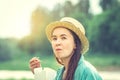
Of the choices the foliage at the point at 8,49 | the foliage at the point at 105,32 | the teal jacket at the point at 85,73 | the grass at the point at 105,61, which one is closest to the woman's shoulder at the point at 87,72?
the teal jacket at the point at 85,73

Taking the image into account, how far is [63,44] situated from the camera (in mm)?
3389

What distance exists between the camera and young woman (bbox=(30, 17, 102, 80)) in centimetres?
333

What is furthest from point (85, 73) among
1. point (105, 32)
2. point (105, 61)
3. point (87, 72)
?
point (105, 32)

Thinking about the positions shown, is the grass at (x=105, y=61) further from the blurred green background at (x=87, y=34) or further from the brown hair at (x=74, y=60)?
the brown hair at (x=74, y=60)

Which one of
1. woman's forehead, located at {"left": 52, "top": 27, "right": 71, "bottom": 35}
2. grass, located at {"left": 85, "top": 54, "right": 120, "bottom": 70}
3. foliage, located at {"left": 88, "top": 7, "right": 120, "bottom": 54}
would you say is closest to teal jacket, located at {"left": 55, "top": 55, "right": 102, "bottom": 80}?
woman's forehead, located at {"left": 52, "top": 27, "right": 71, "bottom": 35}

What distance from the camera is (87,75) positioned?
3311mm

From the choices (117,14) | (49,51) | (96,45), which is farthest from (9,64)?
(117,14)

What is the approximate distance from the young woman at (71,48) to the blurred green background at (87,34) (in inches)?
675

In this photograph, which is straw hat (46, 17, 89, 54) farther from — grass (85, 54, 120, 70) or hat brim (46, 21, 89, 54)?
grass (85, 54, 120, 70)

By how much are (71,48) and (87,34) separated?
57.8ft

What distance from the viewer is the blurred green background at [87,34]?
830 inches

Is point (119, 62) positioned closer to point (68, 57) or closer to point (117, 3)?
point (117, 3)

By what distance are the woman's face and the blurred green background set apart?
17.2 meters

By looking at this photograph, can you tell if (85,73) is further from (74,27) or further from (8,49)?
(8,49)
